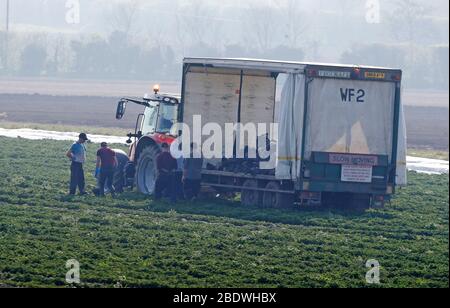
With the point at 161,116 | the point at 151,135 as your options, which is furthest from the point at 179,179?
the point at 161,116

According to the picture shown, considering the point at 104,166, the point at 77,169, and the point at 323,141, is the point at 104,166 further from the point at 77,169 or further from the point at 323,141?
the point at 323,141

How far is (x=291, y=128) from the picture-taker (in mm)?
24812

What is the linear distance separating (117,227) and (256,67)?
19.4 feet

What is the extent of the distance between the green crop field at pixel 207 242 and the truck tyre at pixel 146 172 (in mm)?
551

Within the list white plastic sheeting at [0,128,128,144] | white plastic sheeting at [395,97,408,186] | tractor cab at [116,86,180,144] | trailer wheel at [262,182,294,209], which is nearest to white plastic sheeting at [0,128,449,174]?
white plastic sheeting at [0,128,128,144]

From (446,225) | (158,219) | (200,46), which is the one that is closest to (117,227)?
(158,219)

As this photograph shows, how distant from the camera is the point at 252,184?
25688mm

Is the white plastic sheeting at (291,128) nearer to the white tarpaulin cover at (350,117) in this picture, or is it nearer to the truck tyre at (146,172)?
the white tarpaulin cover at (350,117)

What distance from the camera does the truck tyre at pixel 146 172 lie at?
90.0ft

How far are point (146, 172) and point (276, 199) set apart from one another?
156 inches

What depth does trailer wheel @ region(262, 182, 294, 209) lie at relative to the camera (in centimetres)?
2522
